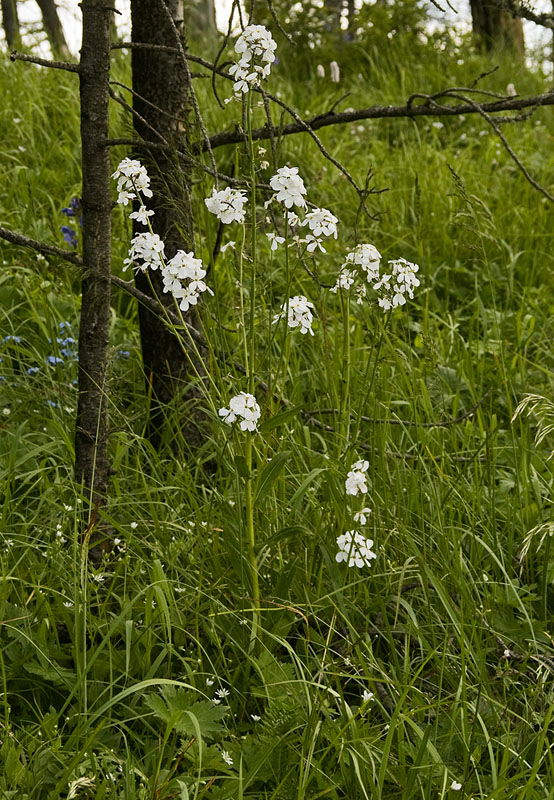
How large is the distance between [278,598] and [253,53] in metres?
1.14

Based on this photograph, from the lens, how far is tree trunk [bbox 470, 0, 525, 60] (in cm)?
759

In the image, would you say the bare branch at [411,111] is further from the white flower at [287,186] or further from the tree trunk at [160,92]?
the white flower at [287,186]

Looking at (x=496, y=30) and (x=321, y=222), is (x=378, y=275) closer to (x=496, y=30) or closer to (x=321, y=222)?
(x=321, y=222)

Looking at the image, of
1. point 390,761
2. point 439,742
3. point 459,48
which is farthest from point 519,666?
point 459,48

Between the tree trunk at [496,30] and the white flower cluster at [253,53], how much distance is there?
6.58m

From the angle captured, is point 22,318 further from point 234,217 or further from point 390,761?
point 390,761

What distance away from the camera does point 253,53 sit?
1606 mm

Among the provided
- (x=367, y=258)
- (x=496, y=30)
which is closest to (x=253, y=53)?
(x=367, y=258)

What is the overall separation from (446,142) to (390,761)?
4635 millimetres

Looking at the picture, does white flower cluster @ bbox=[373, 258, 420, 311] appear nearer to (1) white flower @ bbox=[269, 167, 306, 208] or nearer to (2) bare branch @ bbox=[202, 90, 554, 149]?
(1) white flower @ bbox=[269, 167, 306, 208]

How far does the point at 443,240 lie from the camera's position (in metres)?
4.12

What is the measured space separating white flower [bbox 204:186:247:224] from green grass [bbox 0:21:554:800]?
0.29 metres

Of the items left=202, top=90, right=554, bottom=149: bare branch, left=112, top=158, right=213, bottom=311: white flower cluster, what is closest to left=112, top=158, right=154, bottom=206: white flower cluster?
left=112, top=158, right=213, bottom=311: white flower cluster

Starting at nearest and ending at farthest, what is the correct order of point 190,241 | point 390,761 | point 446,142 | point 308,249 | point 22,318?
1. point 390,761
2. point 308,249
3. point 190,241
4. point 22,318
5. point 446,142
